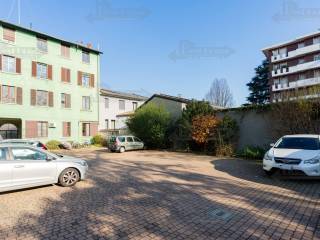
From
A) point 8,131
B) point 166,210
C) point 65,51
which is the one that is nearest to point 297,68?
point 65,51

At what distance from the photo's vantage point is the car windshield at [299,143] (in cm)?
978

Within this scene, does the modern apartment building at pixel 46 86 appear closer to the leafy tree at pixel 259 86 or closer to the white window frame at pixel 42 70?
the white window frame at pixel 42 70

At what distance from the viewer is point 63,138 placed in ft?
92.9

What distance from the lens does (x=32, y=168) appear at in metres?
7.54

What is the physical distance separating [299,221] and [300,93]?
37.0 feet

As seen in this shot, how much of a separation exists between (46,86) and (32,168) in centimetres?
2174

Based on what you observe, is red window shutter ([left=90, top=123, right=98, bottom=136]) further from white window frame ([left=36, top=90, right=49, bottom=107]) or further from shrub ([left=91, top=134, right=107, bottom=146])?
white window frame ([left=36, top=90, right=49, bottom=107])

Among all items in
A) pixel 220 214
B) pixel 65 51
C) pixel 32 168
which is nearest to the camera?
pixel 220 214

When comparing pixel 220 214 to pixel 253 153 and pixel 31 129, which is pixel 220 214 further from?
pixel 31 129

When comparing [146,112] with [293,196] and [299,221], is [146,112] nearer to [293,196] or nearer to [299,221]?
[293,196]

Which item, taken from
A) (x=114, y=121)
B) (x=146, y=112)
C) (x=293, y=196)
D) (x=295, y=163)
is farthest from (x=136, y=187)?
(x=114, y=121)

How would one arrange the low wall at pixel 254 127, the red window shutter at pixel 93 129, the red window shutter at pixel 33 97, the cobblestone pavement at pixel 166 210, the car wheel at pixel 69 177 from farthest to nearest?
the red window shutter at pixel 93 129 < the red window shutter at pixel 33 97 < the low wall at pixel 254 127 < the car wheel at pixel 69 177 < the cobblestone pavement at pixel 166 210
